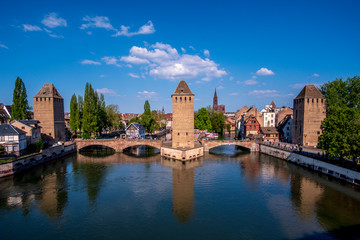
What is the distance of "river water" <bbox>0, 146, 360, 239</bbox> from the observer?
55.4 feet

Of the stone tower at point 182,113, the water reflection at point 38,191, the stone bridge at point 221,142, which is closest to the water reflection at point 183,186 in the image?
the stone tower at point 182,113

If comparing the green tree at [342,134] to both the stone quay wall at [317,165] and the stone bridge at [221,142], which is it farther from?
the stone bridge at [221,142]

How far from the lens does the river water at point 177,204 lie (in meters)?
16.9

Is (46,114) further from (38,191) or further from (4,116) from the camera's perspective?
(38,191)

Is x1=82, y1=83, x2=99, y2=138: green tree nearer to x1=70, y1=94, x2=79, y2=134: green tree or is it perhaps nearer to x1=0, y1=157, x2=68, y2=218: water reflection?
x1=70, y1=94, x2=79, y2=134: green tree

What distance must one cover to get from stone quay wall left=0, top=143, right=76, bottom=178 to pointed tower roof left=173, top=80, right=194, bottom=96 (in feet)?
85.4

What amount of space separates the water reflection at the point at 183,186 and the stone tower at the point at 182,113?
4.84 metres

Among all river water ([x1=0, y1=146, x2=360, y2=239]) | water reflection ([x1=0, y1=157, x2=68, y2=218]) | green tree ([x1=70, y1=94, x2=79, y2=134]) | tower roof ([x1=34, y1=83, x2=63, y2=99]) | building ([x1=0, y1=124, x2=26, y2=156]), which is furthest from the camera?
green tree ([x1=70, y1=94, x2=79, y2=134])

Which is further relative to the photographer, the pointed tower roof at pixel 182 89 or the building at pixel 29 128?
the pointed tower roof at pixel 182 89

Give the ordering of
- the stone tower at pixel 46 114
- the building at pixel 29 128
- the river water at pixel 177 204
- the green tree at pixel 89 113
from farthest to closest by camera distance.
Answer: the green tree at pixel 89 113 → the stone tower at pixel 46 114 → the building at pixel 29 128 → the river water at pixel 177 204

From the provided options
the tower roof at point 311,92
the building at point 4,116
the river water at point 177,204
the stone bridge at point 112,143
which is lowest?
A: the river water at point 177,204

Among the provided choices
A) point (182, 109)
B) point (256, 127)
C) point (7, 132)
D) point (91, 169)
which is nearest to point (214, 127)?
point (256, 127)

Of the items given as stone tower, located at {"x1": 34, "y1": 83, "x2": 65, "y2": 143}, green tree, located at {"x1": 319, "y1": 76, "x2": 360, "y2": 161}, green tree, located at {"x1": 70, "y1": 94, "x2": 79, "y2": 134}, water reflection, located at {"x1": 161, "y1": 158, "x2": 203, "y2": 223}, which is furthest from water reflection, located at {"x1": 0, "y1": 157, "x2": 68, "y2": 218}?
green tree, located at {"x1": 319, "y1": 76, "x2": 360, "y2": 161}

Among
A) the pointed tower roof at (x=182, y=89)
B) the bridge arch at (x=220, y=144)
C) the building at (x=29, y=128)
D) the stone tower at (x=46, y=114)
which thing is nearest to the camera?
the building at (x=29, y=128)
